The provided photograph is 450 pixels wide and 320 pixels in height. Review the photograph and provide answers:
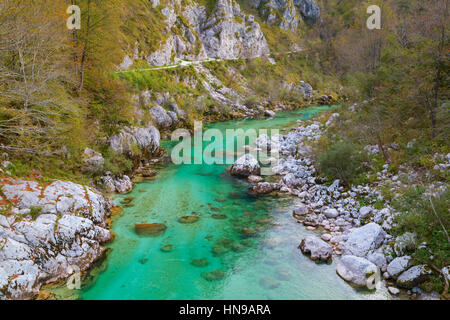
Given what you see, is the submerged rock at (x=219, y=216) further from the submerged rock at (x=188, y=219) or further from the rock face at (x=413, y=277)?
the rock face at (x=413, y=277)

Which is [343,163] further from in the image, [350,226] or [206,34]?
[206,34]

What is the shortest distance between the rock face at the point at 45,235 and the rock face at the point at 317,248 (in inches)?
323

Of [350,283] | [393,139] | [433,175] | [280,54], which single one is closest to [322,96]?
[280,54]

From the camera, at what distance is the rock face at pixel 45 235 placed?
823 cm

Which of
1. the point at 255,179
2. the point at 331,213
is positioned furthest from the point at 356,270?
the point at 255,179

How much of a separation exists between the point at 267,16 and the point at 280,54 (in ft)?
77.0

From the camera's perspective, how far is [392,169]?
14492 mm

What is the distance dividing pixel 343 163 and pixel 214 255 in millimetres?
9701

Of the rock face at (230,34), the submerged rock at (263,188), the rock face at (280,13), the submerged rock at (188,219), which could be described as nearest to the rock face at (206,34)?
the rock face at (230,34)

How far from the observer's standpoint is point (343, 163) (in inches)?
632

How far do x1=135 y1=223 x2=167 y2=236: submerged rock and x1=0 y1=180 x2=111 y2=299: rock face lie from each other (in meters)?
1.37

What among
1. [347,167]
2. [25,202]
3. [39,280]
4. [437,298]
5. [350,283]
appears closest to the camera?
[437,298]

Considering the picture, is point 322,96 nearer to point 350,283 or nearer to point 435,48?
point 435,48

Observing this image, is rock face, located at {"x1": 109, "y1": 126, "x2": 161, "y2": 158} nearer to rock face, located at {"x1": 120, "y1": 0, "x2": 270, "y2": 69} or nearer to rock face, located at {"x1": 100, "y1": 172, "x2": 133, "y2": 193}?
rock face, located at {"x1": 100, "y1": 172, "x2": 133, "y2": 193}
